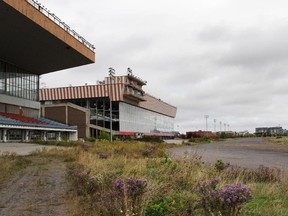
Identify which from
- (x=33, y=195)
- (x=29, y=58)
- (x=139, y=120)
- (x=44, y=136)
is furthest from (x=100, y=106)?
(x=33, y=195)

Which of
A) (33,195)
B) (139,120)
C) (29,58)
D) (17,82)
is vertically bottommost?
(33,195)

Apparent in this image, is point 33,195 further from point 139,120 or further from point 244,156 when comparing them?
point 139,120

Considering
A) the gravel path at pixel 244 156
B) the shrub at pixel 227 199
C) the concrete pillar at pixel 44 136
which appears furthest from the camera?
the concrete pillar at pixel 44 136

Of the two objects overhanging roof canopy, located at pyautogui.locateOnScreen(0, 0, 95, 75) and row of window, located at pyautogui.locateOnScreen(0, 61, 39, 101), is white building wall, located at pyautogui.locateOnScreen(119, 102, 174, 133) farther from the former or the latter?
overhanging roof canopy, located at pyautogui.locateOnScreen(0, 0, 95, 75)

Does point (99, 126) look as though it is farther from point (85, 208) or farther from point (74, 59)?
point (85, 208)

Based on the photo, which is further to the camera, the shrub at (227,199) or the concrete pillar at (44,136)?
the concrete pillar at (44,136)

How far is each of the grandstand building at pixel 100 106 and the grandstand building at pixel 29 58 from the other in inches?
409

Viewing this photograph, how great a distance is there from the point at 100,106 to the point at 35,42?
134 ft

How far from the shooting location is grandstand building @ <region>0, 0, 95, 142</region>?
31.0m

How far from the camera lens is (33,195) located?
24.8 ft

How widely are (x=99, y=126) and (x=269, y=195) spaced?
6441 centimetres

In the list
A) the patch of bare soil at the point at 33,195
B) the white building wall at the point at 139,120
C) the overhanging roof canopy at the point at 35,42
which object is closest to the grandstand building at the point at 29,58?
the overhanging roof canopy at the point at 35,42

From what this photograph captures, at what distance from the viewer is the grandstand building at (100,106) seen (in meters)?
64.9

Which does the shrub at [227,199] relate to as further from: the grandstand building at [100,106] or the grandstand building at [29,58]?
the grandstand building at [100,106]
